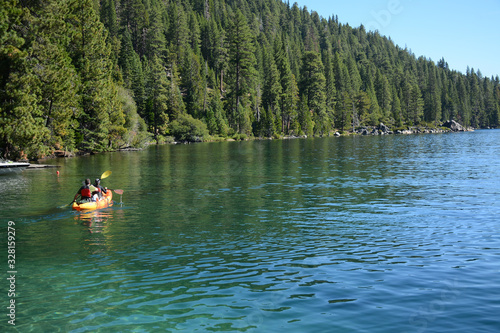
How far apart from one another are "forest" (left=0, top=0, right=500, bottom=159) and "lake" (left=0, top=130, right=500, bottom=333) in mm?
23237

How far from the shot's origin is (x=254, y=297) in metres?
10.4

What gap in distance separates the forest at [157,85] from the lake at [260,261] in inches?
915

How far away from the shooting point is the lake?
9375mm

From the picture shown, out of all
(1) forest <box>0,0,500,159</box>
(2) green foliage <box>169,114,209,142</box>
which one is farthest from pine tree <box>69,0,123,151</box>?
(2) green foliage <box>169,114,209,142</box>

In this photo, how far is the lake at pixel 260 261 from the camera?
369 inches

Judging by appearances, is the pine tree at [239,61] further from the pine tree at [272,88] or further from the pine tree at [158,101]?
the pine tree at [158,101]

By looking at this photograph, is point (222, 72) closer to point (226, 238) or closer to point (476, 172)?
point (476, 172)

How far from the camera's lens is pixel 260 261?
13.2 metres

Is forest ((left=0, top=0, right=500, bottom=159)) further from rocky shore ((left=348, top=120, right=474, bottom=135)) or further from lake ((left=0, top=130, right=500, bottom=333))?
lake ((left=0, top=130, right=500, bottom=333))

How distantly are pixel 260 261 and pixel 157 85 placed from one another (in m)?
94.3

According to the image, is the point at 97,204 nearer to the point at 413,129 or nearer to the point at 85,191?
the point at 85,191

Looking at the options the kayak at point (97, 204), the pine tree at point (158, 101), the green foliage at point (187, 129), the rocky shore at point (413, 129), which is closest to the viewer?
the kayak at point (97, 204)

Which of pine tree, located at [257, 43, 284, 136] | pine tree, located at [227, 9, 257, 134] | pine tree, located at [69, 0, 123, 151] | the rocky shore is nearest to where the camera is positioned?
pine tree, located at [69, 0, 123, 151]

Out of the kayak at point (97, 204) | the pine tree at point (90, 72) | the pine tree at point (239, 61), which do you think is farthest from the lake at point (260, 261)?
the pine tree at point (239, 61)
